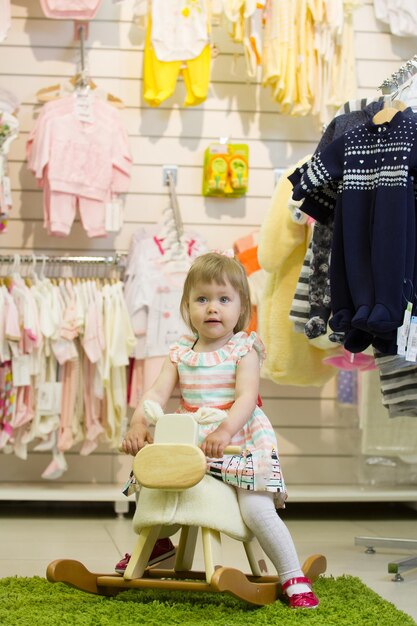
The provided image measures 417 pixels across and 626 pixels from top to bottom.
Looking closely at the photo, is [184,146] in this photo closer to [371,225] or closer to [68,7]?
[68,7]

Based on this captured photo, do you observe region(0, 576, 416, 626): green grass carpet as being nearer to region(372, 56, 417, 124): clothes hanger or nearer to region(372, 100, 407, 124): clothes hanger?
region(372, 100, 407, 124): clothes hanger

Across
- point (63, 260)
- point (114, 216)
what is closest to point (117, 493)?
point (63, 260)

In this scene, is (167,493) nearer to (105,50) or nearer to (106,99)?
(106,99)

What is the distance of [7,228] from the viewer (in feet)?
16.4

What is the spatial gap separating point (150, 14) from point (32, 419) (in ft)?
6.76

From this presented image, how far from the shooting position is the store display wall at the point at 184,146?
501cm

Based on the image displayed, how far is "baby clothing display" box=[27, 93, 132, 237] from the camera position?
15.2 ft

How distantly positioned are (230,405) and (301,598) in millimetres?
541

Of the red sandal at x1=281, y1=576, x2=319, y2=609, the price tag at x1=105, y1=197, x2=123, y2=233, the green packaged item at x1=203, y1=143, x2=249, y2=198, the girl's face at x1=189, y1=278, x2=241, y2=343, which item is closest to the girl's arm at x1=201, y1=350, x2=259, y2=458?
the girl's face at x1=189, y1=278, x2=241, y2=343

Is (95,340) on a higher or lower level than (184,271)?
lower

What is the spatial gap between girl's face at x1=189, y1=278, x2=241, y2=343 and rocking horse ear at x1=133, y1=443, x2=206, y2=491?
45cm

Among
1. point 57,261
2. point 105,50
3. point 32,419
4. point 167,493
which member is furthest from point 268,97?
point 167,493

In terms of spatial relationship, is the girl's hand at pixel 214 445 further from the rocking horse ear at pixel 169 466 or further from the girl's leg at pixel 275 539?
the girl's leg at pixel 275 539

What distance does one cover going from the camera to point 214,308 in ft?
8.78
